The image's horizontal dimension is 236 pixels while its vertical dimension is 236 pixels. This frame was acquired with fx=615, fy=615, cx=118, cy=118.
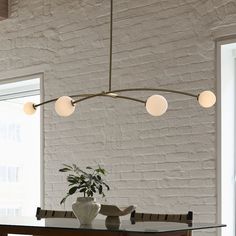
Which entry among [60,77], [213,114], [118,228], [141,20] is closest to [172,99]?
[213,114]

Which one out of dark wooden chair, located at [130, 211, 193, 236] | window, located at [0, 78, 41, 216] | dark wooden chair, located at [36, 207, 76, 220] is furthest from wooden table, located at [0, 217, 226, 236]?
window, located at [0, 78, 41, 216]

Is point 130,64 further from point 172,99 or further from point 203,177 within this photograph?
point 203,177

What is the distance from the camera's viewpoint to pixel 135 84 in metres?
4.55

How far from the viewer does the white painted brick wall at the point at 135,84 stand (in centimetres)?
417

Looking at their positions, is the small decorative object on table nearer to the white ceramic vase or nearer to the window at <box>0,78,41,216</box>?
the white ceramic vase

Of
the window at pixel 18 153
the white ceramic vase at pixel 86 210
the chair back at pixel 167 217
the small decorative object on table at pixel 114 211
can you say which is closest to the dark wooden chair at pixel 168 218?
the chair back at pixel 167 217

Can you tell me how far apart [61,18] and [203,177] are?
189 centimetres

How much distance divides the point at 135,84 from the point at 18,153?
1.74 metres

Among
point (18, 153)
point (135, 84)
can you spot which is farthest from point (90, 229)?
point (18, 153)

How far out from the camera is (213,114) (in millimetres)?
4098

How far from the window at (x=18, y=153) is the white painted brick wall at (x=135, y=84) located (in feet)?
1.51

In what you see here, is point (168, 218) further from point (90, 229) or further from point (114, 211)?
point (90, 229)

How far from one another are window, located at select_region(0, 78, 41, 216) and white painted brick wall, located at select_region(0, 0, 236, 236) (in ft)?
1.51

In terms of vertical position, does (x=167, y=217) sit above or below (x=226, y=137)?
below
